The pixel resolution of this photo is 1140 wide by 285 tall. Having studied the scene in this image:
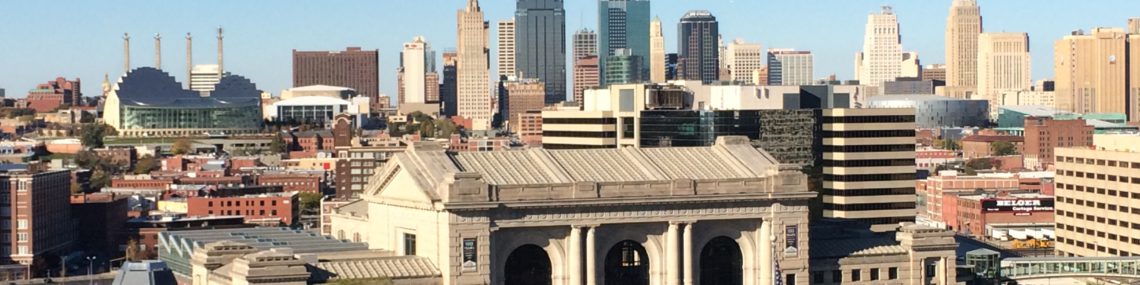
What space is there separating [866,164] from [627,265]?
1539 inches

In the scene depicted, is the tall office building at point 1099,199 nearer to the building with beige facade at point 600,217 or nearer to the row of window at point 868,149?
the row of window at point 868,149

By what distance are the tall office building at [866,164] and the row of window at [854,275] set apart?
28.1 metres

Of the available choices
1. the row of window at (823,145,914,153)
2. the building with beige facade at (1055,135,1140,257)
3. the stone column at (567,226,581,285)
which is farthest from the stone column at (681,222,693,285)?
the building with beige facade at (1055,135,1140,257)

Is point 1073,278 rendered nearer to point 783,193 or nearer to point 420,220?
point 783,193

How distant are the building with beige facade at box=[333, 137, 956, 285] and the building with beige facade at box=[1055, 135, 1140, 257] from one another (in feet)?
172

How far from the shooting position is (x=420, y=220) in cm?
9900

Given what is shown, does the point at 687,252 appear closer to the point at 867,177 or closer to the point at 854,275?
the point at 854,275

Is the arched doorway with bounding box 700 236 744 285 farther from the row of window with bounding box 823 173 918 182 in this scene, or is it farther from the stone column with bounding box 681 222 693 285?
the row of window with bounding box 823 173 918 182

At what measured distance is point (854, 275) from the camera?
10806 centimetres

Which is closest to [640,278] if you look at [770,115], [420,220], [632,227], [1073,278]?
[632,227]

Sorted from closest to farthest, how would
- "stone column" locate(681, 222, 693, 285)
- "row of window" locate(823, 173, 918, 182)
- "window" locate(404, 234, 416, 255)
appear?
"window" locate(404, 234, 416, 255)
"stone column" locate(681, 222, 693, 285)
"row of window" locate(823, 173, 918, 182)

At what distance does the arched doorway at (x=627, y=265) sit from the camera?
102 meters

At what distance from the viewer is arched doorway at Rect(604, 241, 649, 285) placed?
333ft

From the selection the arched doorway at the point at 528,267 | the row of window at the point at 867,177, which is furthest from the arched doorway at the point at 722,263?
the row of window at the point at 867,177
